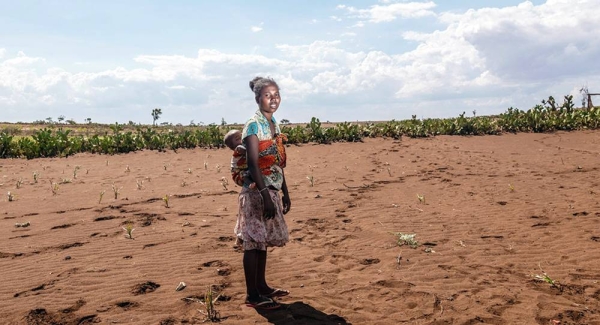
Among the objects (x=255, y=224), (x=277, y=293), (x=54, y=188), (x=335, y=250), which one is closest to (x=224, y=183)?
(x=54, y=188)

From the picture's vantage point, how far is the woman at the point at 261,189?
412 centimetres

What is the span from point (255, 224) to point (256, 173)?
49 cm

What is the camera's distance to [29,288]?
5141 mm

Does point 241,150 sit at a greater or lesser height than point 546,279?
greater

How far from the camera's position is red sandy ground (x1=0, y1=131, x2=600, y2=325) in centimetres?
445

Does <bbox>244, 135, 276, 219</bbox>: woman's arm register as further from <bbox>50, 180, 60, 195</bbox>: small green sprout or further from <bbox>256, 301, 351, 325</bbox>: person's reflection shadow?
<bbox>50, 180, 60, 195</bbox>: small green sprout

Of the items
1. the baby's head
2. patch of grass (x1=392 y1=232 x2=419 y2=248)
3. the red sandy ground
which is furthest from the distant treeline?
the baby's head

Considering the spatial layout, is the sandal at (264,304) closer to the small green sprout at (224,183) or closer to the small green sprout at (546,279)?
the small green sprout at (546,279)

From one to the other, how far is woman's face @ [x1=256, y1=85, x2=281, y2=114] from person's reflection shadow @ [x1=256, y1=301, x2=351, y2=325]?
1.83 m

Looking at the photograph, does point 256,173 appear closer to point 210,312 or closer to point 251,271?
point 251,271

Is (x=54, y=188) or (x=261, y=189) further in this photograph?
(x=54, y=188)

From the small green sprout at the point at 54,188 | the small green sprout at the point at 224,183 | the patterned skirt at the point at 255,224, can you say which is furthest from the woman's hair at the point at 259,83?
the small green sprout at the point at 54,188

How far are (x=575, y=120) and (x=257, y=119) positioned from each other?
66.0ft

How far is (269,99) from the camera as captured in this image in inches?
170
